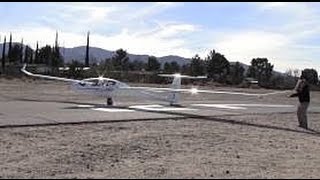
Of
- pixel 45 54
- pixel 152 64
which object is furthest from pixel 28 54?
pixel 152 64

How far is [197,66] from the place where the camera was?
78.4 metres

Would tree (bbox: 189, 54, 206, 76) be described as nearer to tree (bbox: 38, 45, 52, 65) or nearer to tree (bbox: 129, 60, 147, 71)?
tree (bbox: 129, 60, 147, 71)

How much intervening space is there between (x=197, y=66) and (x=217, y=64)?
390cm

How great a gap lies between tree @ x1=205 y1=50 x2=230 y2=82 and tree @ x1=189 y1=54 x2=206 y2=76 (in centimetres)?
88

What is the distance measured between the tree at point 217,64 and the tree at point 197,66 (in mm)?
879

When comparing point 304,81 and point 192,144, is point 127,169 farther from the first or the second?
point 304,81

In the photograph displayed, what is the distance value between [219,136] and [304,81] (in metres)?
5.80

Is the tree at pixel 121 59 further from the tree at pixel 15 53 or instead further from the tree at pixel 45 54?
the tree at pixel 15 53

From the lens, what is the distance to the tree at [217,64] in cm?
7988

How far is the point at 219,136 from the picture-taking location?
16.8 metres

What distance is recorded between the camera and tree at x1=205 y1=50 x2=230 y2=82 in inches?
3145

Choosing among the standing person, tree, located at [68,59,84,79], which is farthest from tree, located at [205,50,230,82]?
the standing person

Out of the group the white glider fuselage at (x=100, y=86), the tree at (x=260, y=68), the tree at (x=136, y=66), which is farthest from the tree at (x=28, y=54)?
the white glider fuselage at (x=100, y=86)

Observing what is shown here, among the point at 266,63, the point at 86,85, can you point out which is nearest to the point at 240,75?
the point at 266,63
